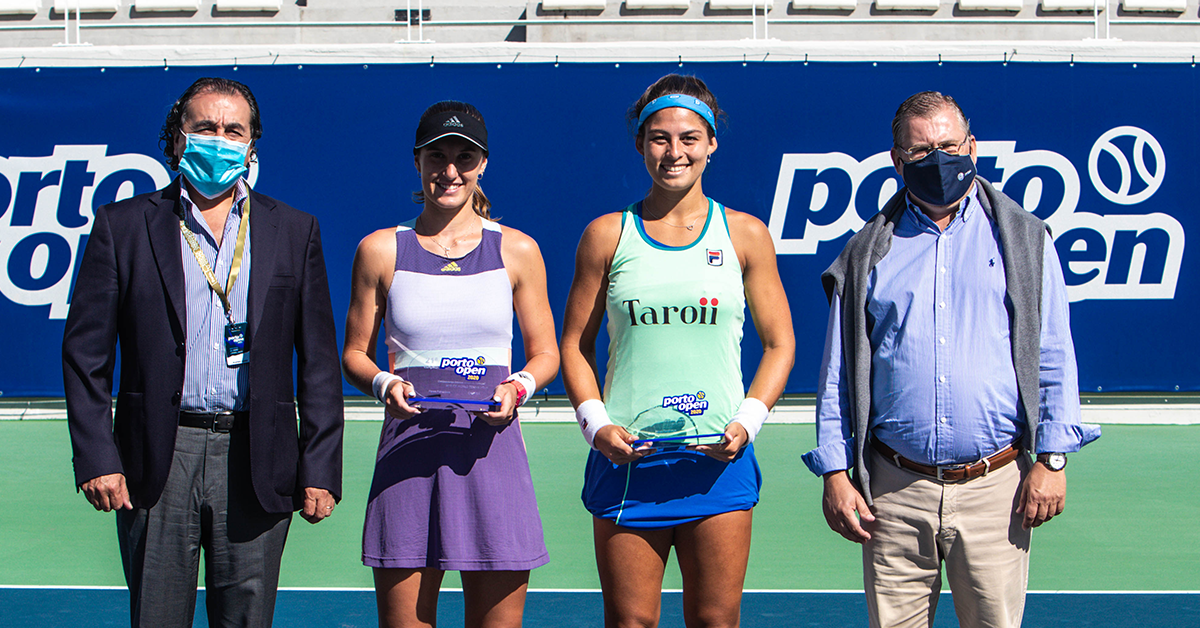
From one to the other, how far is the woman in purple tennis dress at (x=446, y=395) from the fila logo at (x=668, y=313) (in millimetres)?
345

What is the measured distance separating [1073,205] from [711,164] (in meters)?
3.06

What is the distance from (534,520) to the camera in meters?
3.17

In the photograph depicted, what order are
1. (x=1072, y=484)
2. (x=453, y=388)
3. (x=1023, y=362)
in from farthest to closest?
(x=1072, y=484) → (x=453, y=388) → (x=1023, y=362)

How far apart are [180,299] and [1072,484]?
613 cm

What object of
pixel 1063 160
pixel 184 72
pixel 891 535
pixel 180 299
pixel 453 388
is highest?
pixel 184 72

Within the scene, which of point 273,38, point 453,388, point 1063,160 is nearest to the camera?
point 453,388

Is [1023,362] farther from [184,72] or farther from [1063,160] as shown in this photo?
[184,72]

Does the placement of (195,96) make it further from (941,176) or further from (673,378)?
(941,176)

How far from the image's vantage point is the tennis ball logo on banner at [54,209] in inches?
361

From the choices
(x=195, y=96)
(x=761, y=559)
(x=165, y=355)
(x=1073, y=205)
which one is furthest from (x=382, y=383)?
(x=1073, y=205)

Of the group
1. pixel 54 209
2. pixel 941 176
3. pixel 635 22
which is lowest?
pixel 941 176

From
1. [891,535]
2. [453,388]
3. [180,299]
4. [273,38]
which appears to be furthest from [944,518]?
[273,38]

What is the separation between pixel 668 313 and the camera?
3.04 m

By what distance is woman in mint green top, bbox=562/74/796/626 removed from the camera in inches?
118
